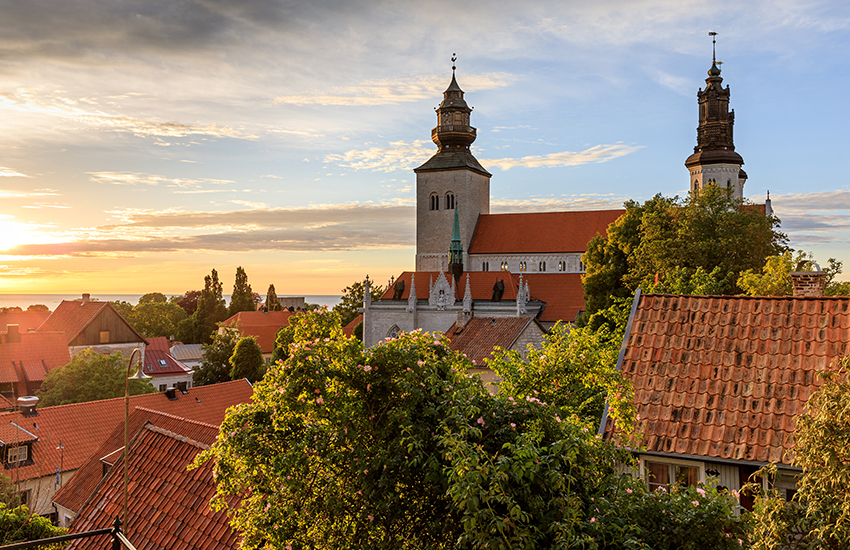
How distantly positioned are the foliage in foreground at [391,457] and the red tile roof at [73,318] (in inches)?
1969

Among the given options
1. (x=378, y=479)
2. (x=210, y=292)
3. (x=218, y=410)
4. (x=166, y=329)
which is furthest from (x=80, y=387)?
(x=166, y=329)

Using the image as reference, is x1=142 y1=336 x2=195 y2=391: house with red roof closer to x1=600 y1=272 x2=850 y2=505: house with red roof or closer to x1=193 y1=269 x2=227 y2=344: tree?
x1=193 y1=269 x2=227 y2=344: tree

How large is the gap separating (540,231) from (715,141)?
20.5m

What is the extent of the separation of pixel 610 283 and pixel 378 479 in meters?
33.6

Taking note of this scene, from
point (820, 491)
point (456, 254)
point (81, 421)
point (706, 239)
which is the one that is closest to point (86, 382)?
point (81, 421)

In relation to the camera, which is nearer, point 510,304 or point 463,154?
point 510,304

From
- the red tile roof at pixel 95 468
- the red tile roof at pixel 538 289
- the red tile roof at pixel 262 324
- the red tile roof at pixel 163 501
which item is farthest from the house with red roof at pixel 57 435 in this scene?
the red tile roof at pixel 262 324

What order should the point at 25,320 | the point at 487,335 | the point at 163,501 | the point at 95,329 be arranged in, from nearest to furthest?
the point at 163,501
the point at 487,335
the point at 95,329
the point at 25,320

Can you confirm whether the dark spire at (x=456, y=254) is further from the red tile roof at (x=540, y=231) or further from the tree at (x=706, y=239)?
the tree at (x=706, y=239)

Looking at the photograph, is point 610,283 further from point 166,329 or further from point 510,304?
point 166,329

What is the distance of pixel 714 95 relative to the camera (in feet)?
208

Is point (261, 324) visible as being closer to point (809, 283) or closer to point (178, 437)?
point (178, 437)

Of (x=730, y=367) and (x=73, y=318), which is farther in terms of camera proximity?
(x=73, y=318)

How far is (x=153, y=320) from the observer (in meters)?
90.1
